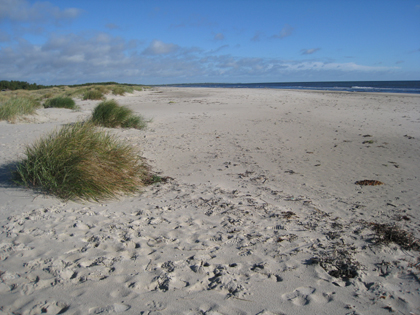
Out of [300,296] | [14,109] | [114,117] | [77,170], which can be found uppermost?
[14,109]

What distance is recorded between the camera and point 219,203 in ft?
13.7

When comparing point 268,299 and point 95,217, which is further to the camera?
point 95,217

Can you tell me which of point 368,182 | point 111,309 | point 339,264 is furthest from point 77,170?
point 368,182

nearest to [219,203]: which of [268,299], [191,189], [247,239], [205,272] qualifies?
[191,189]

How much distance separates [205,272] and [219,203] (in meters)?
1.62

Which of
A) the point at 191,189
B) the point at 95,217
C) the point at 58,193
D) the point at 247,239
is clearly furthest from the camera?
the point at 191,189

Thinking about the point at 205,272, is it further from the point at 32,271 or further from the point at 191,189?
the point at 191,189

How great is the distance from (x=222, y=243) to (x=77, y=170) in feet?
7.31

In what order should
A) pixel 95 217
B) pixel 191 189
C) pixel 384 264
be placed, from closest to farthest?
pixel 384 264, pixel 95 217, pixel 191 189

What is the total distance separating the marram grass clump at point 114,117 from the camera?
29.6 feet

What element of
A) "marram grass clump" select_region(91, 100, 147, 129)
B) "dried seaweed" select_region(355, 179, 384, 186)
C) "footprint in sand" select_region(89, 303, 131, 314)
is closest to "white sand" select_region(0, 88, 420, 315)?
"footprint in sand" select_region(89, 303, 131, 314)

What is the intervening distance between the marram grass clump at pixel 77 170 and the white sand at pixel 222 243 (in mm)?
188

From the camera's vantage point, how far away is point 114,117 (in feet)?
29.8

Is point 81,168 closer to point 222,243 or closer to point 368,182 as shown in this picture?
point 222,243
